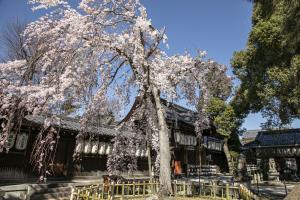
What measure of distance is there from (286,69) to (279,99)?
100 inches

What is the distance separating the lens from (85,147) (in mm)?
18859

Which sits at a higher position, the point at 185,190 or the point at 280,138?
the point at 280,138

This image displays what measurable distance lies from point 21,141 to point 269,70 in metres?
17.1

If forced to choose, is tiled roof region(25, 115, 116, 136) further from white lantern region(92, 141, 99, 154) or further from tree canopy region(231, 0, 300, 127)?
tree canopy region(231, 0, 300, 127)

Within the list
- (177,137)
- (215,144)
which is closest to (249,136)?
(215,144)

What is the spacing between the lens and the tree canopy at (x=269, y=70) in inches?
656

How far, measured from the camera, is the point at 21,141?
15.2 metres

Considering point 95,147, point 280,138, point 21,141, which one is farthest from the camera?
point 280,138

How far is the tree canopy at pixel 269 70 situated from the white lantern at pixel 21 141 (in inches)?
635

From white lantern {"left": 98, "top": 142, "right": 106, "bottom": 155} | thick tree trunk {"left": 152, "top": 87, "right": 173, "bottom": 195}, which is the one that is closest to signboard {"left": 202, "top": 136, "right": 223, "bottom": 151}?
white lantern {"left": 98, "top": 142, "right": 106, "bottom": 155}

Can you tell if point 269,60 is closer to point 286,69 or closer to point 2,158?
point 286,69

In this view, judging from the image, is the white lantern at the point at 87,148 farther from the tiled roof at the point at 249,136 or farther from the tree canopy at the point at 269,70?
the tiled roof at the point at 249,136

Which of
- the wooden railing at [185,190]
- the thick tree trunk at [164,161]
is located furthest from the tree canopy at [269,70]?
the thick tree trunk at [164,161]

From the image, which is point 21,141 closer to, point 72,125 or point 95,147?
point 72,125
